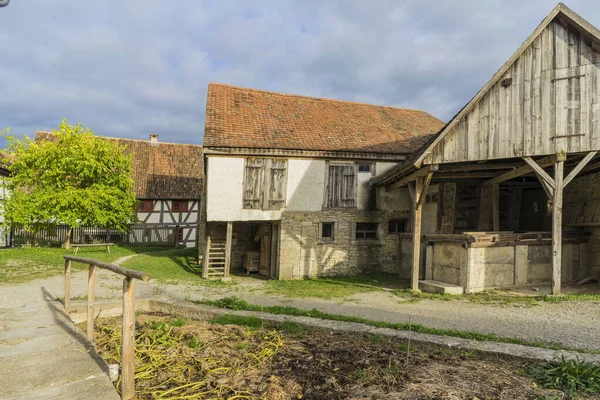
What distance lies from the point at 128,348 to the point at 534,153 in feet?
34.3

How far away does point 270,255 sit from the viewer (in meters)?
15.4

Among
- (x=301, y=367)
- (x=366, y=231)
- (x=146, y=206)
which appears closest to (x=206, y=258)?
(x=366, y=231)

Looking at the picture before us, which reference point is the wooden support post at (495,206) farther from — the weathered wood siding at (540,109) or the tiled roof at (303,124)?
the weathered wood siding at (540,109)

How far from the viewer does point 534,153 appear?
1014 cm

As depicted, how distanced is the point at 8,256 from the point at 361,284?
14.8 meters

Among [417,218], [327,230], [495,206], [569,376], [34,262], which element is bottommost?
[34,262]

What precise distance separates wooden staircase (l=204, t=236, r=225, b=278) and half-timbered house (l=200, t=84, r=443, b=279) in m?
0.04

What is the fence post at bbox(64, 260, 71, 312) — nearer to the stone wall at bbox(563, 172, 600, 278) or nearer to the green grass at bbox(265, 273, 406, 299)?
the green grass at bbox(265, 273, 406, 299)

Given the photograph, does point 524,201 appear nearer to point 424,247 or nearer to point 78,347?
point 424,247

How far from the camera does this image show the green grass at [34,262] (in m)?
12.3

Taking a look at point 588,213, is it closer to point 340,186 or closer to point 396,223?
point 396,223

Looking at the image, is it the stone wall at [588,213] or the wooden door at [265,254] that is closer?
the stone wall at [588,213]

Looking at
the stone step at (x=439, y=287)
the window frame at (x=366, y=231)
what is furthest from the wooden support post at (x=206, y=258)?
the stone step at (x=439, y=287)

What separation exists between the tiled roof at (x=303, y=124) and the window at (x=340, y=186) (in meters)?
0.81
